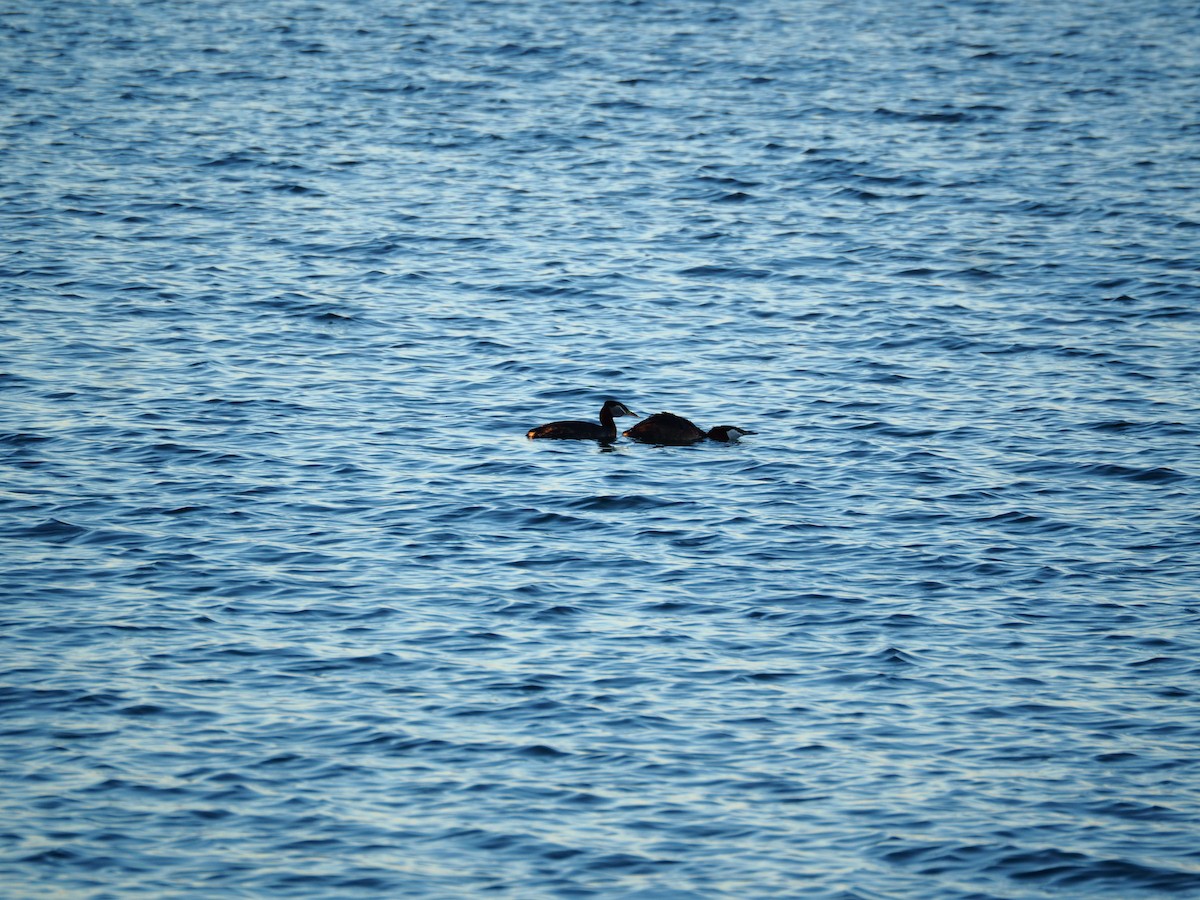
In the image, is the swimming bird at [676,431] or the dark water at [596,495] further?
the swimming bird at [676,431]

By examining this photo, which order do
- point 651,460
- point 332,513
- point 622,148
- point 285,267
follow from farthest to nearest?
point 622,148 → point 285,267 → point 651,460 → point 332,513

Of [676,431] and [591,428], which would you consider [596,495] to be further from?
[676,431]

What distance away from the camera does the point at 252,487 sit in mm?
20625

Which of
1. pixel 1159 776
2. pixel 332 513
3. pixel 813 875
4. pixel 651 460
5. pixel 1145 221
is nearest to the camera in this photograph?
pixel 813 875

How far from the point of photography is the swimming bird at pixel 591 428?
2223 centimetres

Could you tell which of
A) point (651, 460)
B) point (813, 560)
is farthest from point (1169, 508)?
point (651, 460)

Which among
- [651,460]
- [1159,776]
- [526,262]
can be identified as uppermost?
[526,262]

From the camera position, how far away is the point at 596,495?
20812 millimetres

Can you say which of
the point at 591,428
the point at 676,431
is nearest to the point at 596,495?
the point at 591,428

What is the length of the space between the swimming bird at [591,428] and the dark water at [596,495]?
1.01ft

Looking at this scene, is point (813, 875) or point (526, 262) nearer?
point (813, 875)

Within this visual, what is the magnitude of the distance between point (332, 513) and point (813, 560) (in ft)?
19.4

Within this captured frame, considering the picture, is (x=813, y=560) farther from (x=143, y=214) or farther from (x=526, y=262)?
(x=143, y=214)

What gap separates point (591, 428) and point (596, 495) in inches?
69.1
